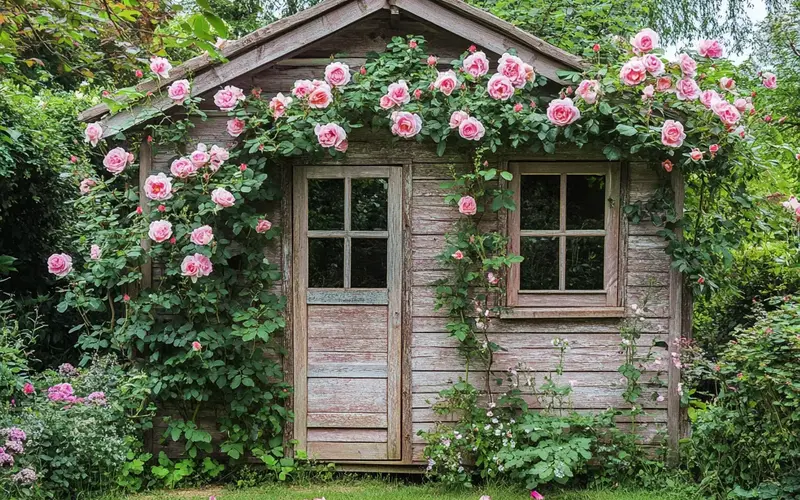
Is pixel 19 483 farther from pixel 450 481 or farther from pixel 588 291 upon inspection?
pixel 588 291

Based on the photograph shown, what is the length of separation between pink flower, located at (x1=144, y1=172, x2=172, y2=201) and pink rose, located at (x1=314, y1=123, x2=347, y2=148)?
1.14m

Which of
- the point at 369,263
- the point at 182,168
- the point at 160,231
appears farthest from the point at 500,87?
the point at 160,231

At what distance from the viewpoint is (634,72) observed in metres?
4.55

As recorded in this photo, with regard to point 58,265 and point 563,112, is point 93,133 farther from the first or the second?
point 563,112

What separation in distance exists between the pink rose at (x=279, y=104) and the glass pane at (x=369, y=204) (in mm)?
746

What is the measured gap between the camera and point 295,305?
5.20 metres

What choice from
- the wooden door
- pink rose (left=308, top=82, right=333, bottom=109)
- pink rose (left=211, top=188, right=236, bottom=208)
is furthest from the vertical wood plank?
pink rose (left=308, top=82, right=333, bottom=109)

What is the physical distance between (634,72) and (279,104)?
249 centimetres

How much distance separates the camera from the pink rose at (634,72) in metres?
4.55

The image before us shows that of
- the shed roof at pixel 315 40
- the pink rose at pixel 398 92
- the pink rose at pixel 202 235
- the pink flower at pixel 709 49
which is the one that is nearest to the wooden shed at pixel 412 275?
the shed roof at pixel 315 40

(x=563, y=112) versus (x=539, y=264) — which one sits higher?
(x=563, y=112)

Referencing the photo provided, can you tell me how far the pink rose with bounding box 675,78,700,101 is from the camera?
4.63 m

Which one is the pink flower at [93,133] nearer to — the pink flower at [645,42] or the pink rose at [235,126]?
the pink rose at [235,126]

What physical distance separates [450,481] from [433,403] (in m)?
0.59
